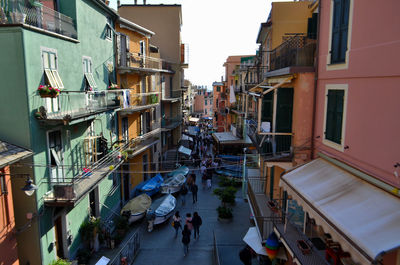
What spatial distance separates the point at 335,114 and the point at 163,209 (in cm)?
1216

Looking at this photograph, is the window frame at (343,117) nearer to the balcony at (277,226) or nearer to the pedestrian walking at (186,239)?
the balcony at (277,226)

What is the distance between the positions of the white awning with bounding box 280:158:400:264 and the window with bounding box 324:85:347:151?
2.55 ft

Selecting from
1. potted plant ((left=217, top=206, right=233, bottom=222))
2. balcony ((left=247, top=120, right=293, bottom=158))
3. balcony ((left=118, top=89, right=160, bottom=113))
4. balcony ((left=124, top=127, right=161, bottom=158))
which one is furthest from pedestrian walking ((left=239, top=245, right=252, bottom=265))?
balcony ((left=118, top=89, right=160, bottom=113))

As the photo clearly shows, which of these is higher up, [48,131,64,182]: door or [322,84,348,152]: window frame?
[322,84,348,152]: window frame

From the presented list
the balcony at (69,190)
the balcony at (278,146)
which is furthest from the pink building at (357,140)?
the balcony at (69,190)

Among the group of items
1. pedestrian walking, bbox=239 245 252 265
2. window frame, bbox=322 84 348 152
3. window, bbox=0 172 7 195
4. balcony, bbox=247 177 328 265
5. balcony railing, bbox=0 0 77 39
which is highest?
balcony railing, bbox=0 0 77 39

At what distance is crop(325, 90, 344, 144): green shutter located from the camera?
816 cm

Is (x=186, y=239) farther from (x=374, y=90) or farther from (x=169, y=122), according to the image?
(x=169, y=122)

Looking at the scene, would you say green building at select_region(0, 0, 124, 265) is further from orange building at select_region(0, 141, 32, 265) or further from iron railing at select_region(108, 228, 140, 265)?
iron railing at select_region(108, 228, 140, 265)

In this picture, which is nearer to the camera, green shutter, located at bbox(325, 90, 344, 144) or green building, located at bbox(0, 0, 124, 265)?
green shutter, located at bbox(325, 90, 344, 144)

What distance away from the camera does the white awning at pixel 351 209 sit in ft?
16.2

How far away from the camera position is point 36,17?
1095 centimetres

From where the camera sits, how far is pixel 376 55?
648 cm

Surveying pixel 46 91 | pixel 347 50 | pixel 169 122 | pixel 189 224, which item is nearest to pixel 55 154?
pixel 46 91
